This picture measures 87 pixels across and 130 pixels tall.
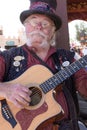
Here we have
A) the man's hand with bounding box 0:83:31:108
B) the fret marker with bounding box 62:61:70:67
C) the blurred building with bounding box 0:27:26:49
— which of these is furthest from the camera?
the blurred building with bounding box 0:27:26:49

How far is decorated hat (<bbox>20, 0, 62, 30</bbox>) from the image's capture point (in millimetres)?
1840

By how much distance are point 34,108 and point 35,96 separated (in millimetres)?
68

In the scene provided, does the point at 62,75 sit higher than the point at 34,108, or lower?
higher

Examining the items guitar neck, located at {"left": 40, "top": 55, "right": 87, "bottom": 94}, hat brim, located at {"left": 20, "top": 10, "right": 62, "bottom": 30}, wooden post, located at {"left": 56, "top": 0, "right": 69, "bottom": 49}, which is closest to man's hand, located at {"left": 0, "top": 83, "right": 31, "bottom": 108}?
guitar neck, located at {"left": 40, "top": 55, "right": 87, "bottom": 94}

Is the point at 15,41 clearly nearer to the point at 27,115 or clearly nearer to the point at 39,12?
the point at 39,12

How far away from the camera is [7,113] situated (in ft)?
5.75

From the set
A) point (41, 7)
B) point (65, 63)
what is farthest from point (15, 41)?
point (65, 63)

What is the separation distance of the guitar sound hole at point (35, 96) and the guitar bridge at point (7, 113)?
4.9 inches

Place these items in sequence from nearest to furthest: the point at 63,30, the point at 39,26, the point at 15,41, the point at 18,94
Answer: the point at 18,94 → the point at 39,26 → the point at 63,30 → the point at 15,41

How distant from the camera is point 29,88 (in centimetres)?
175

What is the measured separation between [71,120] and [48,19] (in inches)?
23.0

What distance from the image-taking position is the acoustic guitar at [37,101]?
1694 mm

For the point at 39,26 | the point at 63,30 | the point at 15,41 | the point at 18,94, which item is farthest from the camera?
the point at 15,41

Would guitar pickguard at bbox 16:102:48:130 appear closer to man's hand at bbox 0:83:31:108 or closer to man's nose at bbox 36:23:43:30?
man's hand at bbox 0:83:31:108
